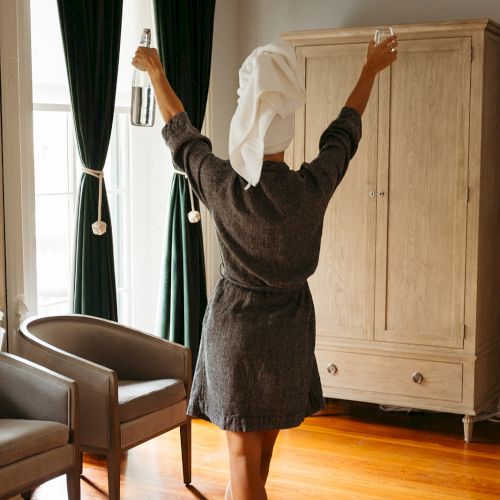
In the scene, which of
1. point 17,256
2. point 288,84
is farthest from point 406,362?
point 288,84

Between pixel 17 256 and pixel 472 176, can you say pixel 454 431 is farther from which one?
pixel 17 256

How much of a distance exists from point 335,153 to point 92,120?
5.92 ft

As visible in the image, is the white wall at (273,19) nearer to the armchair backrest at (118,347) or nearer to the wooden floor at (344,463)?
the wooden floor at (344,463)

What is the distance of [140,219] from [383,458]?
5.90 ft

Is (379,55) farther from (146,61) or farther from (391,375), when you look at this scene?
(391,375)

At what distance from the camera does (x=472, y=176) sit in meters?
4.09

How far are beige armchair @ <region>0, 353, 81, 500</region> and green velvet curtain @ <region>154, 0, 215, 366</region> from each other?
147 centimetres

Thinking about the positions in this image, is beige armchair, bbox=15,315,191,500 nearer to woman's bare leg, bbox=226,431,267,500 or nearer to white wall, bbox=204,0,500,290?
woman's bare leg, bbox=226,431,267,500

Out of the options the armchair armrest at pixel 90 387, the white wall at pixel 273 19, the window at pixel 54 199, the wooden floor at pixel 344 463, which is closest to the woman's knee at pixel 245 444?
the armchair armrest at pixel 90 387

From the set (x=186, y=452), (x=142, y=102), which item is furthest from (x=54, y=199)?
(x=142, y=102)

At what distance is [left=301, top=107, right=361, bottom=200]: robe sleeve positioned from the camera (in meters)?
2.20

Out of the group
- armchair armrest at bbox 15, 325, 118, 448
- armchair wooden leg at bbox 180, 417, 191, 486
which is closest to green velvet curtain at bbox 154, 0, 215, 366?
armchair wooden leg at bbox 180, 417, 191, 486

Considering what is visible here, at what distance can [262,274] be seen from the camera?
7.23 ft

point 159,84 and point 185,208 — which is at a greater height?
point 159,84
